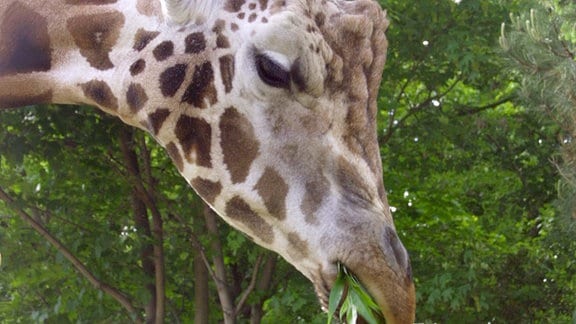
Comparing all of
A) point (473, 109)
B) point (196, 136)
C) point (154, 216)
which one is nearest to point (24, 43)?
point (196, 136)

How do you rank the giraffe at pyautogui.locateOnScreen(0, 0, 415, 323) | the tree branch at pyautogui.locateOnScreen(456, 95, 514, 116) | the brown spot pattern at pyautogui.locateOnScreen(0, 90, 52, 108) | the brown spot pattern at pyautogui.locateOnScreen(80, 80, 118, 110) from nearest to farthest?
1. the giraffe at pyautogui.locateOnScreen(0, 0, 415, 323)
2. the brown spot pattern at pyautogui.locateOnScreen(80, 80, 118, 110)
3. the brown spot pattern at pyautogui.locateOnScreen(0, 90, 52, 108)
4. the tree branch at pyautogui.locateOnScreen(456, 95, 514, 116)

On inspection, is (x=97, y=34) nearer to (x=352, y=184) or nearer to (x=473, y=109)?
(x=352, y=184)

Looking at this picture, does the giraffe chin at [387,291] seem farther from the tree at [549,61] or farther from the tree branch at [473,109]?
the tree branch at [473,109]

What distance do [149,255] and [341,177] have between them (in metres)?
4.74

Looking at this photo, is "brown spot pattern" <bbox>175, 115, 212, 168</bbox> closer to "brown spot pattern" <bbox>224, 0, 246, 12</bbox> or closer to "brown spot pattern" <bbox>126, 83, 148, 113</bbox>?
"brown spot pattern" <bbox>126, 83, 148, 113</bbox>

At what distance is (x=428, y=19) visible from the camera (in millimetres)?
6672

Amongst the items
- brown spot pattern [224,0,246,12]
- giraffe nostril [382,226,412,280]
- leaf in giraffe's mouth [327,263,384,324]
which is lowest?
leaf in giraffe's mouth [327,263,384,324]

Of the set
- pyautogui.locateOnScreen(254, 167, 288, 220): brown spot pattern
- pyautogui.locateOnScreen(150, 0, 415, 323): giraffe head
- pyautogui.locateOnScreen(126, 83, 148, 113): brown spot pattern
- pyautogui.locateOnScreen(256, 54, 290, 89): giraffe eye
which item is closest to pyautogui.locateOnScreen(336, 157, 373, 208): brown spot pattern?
pyautogui.locateOnScreen(150, 0, 415, 323): giraffe head

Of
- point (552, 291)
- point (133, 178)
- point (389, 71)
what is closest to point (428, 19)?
point (389, 71)

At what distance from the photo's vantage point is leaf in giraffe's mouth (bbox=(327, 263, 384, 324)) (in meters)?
2.41

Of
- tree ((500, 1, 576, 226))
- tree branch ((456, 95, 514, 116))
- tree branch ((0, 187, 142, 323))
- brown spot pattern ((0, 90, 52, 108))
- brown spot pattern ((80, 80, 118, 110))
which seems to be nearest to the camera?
brown spot pattern ((80, 80, 118, 110))

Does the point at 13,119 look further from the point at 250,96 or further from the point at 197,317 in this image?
the point at 250,96

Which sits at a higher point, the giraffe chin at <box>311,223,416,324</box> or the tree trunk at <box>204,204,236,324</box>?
the tree trunk at <box>204,204,236,324</box>

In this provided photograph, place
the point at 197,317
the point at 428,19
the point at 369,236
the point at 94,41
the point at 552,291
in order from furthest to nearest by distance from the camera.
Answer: the point at 552,291 → the point at 197,317 → the point at 428,19 → the point at 94,41 → the point at 369,236
